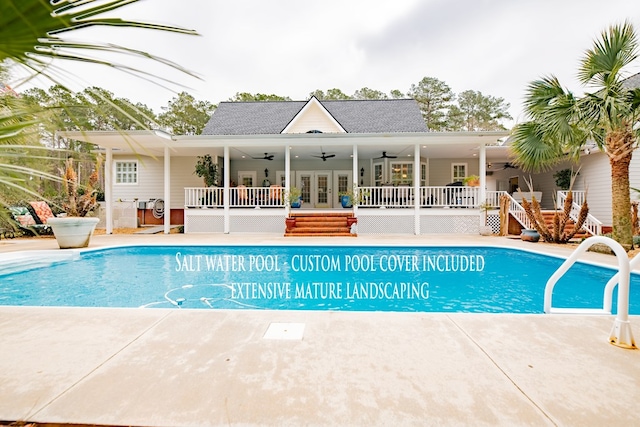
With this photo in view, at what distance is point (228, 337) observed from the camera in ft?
8.11

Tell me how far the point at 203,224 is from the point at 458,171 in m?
12.0

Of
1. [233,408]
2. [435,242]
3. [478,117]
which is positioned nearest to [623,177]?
[435,242]

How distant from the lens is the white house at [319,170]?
435 inches

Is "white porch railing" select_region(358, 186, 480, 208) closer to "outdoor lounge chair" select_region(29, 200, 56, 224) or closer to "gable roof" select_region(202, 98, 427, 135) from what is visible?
"gable roof" select_region(202, 98, 427, 135)

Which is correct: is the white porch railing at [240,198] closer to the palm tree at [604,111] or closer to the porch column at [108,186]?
the porch column at [108,186]

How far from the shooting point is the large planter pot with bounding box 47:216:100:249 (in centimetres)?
783

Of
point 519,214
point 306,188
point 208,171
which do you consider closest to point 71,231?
point 208,171

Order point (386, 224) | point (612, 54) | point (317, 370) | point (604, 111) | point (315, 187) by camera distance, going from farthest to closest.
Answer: point (315, 187), point (386, 224), point (612, 54), point (604, 111), point (317, 370)

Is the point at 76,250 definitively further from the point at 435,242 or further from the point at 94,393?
the point at 435,242

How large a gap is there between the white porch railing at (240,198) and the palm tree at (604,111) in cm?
819

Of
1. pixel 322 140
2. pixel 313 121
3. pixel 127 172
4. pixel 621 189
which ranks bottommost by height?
pixel 621 189

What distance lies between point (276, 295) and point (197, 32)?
4.13 m

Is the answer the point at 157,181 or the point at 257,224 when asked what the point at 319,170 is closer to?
the point at 257,224

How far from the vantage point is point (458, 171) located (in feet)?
50.8
